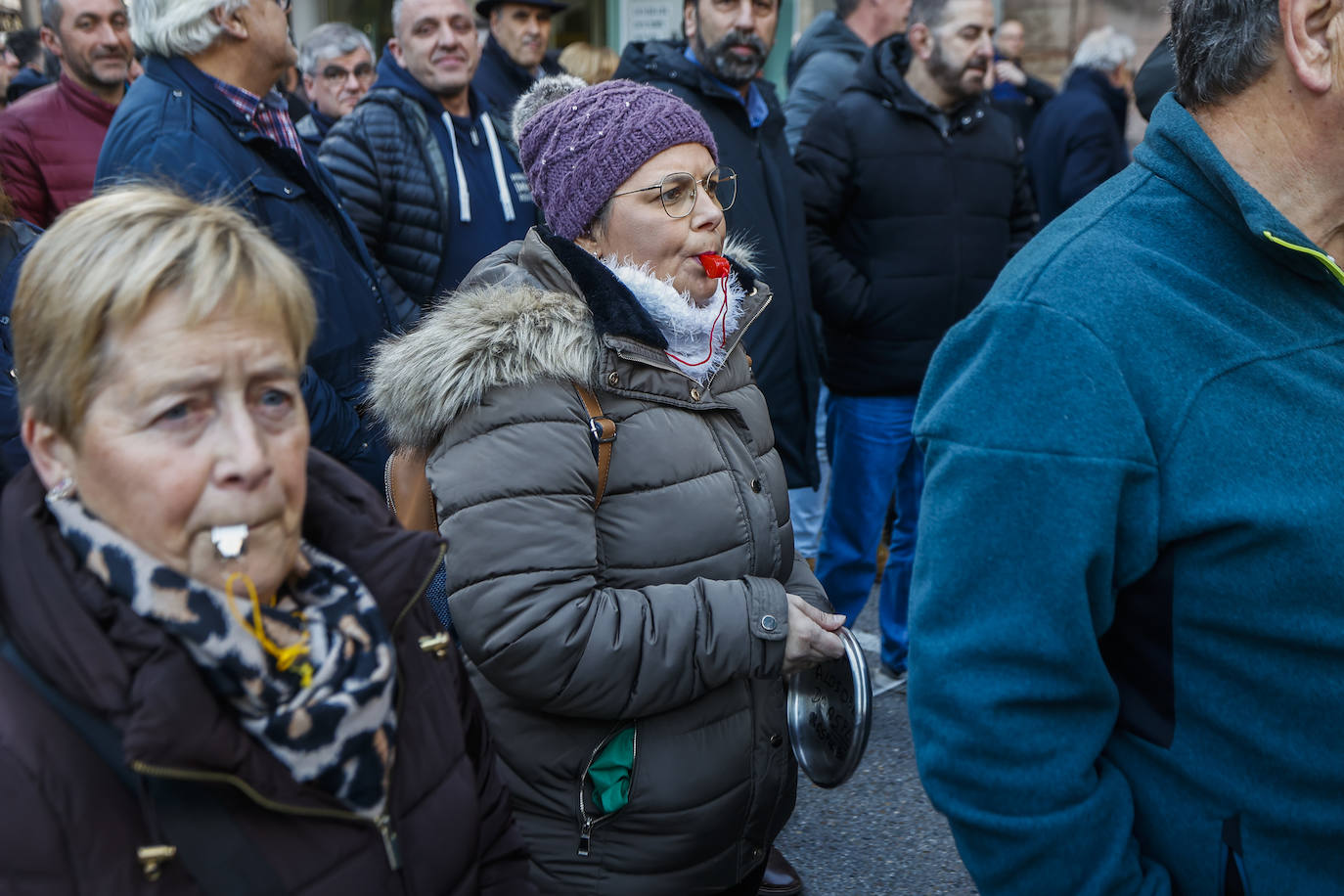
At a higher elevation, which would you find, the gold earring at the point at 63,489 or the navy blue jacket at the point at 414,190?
the gold earring at the point at 63,489

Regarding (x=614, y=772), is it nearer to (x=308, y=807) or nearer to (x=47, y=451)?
(x=308, y=807)

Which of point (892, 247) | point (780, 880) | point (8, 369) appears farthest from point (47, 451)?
point (892, 247)

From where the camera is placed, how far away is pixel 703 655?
2.02 m

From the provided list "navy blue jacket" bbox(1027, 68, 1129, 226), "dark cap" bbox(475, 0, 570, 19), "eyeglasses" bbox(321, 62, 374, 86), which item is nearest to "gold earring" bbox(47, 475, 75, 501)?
"dark cap" bbox(475, 0, 570, 19)

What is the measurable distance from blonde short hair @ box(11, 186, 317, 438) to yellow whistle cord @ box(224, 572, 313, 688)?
24cm

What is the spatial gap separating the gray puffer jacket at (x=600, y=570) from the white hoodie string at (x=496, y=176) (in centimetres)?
193

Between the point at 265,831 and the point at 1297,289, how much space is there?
4.19 feet

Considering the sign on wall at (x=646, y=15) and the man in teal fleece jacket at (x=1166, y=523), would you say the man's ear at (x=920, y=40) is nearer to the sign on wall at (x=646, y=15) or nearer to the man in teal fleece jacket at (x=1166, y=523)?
the man in teal fleece jacket at (x=1166, y=523)

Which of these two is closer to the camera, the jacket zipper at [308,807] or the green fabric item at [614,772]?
the jacket zipper at [308,807]

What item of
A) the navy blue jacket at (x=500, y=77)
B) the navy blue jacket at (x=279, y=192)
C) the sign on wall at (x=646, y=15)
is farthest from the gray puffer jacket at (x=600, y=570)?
the sign on wall at (x=646, y=15)

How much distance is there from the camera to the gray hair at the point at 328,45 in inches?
246

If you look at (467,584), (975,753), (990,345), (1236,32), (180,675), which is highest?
(1236,32)

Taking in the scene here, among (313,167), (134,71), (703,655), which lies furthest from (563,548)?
(134,71)

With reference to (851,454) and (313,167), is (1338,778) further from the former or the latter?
(851,454)
